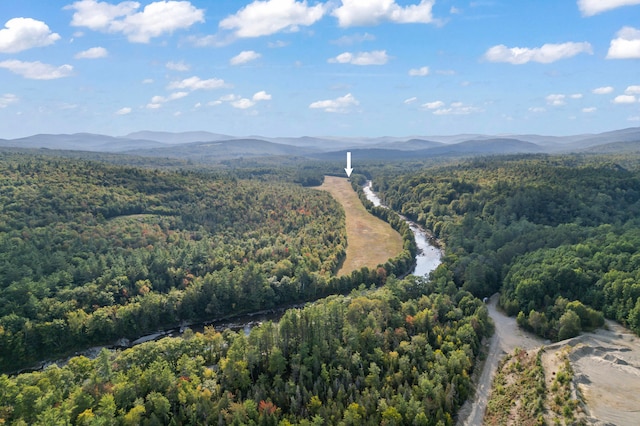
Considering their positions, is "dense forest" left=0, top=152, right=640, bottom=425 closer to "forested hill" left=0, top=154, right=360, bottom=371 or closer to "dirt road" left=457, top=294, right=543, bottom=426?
"forested hill" left=0, top=154, right=360, bottom=371

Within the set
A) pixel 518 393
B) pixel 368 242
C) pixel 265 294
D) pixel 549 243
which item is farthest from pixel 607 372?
pixel 368 242

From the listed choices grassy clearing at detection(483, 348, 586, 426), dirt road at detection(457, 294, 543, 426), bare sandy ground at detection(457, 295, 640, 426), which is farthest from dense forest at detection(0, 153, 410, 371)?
grassy clearing at detection(483, 348, 586, 426)

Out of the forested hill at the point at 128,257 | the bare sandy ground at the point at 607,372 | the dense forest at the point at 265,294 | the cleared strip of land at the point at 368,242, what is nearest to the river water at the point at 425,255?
the dense forest at the point at 265,294

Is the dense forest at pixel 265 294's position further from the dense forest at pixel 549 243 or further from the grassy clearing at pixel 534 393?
the grassy clearing at pixel 534 393

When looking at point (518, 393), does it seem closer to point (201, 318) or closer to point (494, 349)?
point (494, 349)

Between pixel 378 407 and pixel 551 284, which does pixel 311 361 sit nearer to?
pixel 378 407

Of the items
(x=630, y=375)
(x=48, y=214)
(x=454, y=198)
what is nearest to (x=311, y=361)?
(x=630, y=375)
